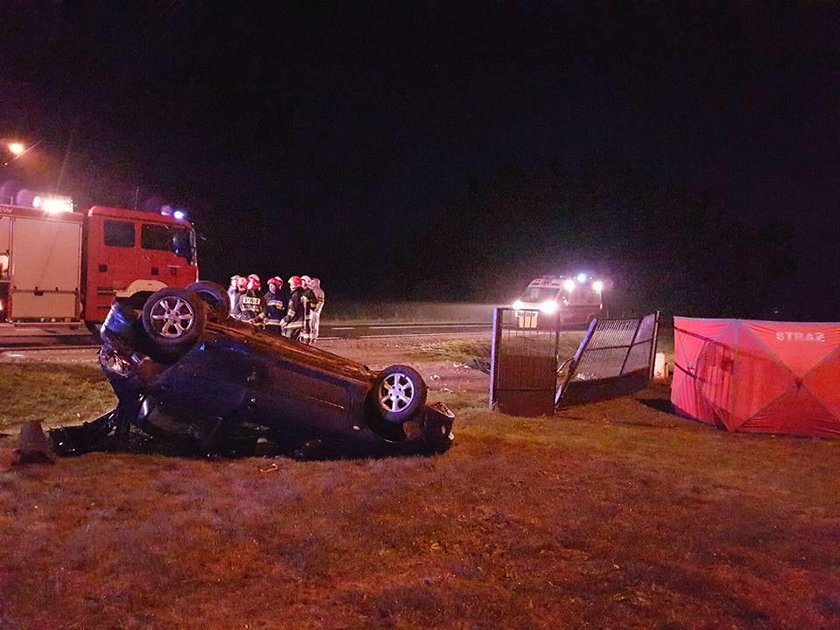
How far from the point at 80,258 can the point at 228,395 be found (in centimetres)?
1156

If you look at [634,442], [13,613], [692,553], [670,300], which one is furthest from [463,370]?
[670,300]

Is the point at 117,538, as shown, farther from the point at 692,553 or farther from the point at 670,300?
the point at 670,300

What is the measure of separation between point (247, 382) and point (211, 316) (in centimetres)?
95

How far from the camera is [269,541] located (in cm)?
502

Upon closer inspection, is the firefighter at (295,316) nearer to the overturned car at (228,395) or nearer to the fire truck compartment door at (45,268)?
the fire truck compartment door at (45,268)

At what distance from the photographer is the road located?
659 inches

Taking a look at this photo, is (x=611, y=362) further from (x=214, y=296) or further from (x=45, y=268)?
(x=45, y=268)

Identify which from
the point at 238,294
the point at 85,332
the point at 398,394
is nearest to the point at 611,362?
Answer: the point at 238,294

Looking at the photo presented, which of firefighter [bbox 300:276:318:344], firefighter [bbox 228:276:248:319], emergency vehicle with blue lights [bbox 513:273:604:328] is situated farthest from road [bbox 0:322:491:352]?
firefighter [bbox 300:276:318:344]

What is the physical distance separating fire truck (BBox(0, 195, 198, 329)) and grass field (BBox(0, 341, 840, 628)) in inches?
427

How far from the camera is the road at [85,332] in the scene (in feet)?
54.9

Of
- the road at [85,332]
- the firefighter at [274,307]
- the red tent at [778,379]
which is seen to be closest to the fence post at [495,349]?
the red tent at [778,379]

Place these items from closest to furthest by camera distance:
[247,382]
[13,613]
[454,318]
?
[13,613], [247,382], [454,318]

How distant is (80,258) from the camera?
1698 cm
